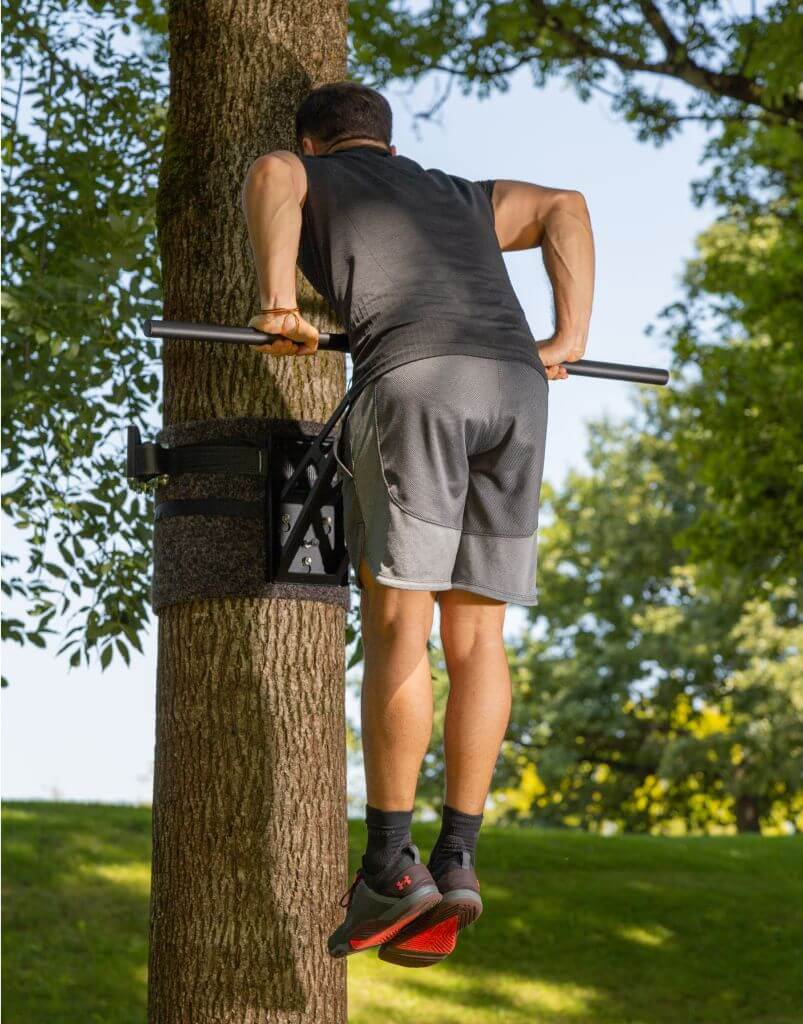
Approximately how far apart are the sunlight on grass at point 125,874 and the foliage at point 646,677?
15805 millimetres

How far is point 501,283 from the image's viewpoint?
9.65 ft

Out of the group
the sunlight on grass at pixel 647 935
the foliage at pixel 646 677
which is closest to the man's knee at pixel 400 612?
the sunlight on grass at pixel 647 935

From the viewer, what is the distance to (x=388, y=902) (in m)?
2.72

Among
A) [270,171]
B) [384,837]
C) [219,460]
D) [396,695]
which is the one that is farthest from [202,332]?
[384,837]

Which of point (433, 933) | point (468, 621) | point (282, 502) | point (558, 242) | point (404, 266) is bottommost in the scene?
point (433, 933)

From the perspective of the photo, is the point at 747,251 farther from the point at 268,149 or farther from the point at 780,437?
the point at 268,149

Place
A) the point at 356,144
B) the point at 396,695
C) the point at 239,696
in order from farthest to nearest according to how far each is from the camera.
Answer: the point at 239,696 → the point at 356,144 → the point at 396,695

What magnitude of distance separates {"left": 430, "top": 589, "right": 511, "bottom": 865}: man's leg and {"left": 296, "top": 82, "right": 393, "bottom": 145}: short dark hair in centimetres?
115

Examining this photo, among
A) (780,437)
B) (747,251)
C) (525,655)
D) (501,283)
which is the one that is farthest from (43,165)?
(525,655)

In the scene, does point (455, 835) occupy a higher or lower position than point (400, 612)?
lower

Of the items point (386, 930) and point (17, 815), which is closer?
point (386, 930)

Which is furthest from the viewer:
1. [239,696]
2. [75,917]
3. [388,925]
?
[75,917]

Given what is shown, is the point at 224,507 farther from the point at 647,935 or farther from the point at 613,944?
the point at 647,935

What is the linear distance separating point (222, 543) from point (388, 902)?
3.46 ft
